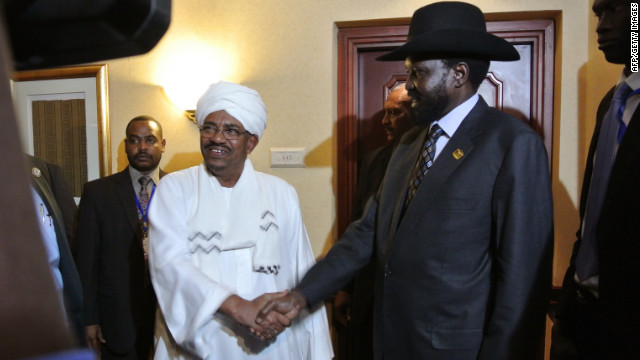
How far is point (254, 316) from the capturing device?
1874 millimetres

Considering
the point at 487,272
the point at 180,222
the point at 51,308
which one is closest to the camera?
the point at 51,308

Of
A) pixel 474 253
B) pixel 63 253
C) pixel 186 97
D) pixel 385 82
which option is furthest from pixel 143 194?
pixel 474 253

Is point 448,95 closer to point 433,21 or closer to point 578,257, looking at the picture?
point 433,21

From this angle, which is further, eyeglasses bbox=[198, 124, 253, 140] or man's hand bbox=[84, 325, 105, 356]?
man's hand bbox=[84, 325, 105, 356]

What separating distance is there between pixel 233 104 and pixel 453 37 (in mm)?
949

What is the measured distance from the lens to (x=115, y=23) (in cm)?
64

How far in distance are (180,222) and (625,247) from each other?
1.56m

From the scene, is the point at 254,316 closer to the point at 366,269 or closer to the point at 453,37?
the point at 366,269

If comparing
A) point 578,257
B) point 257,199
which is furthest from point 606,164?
point 257,199

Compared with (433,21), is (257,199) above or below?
below

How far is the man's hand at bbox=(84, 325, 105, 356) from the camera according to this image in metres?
2.88

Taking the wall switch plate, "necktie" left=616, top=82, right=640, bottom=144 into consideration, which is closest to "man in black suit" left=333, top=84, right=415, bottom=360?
the wall switch plate

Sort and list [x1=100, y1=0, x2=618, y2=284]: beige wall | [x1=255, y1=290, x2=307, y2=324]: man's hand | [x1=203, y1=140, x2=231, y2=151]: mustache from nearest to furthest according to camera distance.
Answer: [x1=255, y1=290, x2=307, y2=324]: man's hand
[x1=203, y1=140, x2=231, y2=151]: mustache
[x1=100, y1=0, x2=618, y2=284]: beige wall

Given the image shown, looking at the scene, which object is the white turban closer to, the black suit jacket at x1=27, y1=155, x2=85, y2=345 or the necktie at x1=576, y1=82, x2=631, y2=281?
the black suit jacket at x1=27, y1=155, x2=85, y2=345
